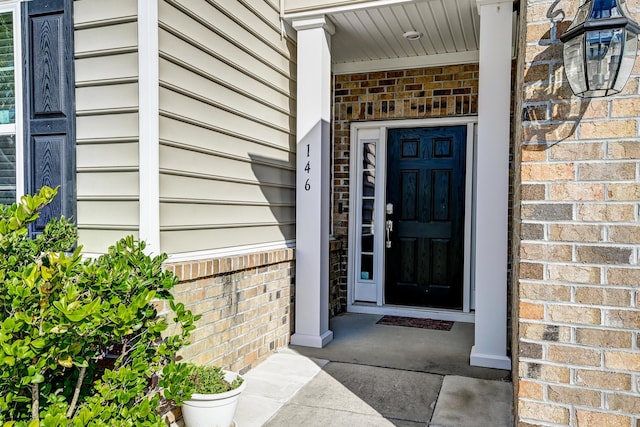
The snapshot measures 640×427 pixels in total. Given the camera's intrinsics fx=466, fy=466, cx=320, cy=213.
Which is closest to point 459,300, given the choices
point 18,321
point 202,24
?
point 202,24

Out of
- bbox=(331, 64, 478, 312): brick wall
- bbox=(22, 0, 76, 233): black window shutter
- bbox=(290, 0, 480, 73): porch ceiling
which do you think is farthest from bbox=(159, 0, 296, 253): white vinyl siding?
bbox=(331, 64, 478, 312): brick wall

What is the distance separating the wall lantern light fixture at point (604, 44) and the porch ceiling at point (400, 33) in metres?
2.01

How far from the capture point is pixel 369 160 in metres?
5.03

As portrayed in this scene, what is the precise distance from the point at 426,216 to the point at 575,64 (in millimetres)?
3213

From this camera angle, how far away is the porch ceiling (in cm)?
355

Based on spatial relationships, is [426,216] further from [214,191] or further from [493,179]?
[214,191]

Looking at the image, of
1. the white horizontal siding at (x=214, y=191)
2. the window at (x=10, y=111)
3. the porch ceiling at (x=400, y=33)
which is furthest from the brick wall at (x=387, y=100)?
the window at (x=10, y=111)

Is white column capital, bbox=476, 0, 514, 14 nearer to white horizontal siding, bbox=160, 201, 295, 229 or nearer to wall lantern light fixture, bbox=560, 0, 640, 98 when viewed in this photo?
A: wall lantern light fixture, bbox=560, 0, 640, 98

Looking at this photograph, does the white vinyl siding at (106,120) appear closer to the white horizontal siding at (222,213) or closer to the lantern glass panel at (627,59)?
the white horizontal siding at (222,213)

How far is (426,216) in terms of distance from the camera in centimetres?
484

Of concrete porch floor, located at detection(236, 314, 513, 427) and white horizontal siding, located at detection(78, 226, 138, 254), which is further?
concrete porch floor, located at detection(236, 314, 513, 427)

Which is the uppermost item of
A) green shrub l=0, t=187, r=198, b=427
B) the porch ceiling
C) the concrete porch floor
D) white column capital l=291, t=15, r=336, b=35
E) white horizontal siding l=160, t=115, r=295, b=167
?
the porch ceiling

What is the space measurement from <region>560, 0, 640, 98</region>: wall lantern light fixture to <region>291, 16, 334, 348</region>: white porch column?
231cm

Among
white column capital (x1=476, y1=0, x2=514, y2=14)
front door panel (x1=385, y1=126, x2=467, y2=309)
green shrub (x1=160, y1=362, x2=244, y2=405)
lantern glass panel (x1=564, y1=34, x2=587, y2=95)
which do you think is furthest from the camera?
front door panel (x1=385, y1=126, x2=467, y2=309)
